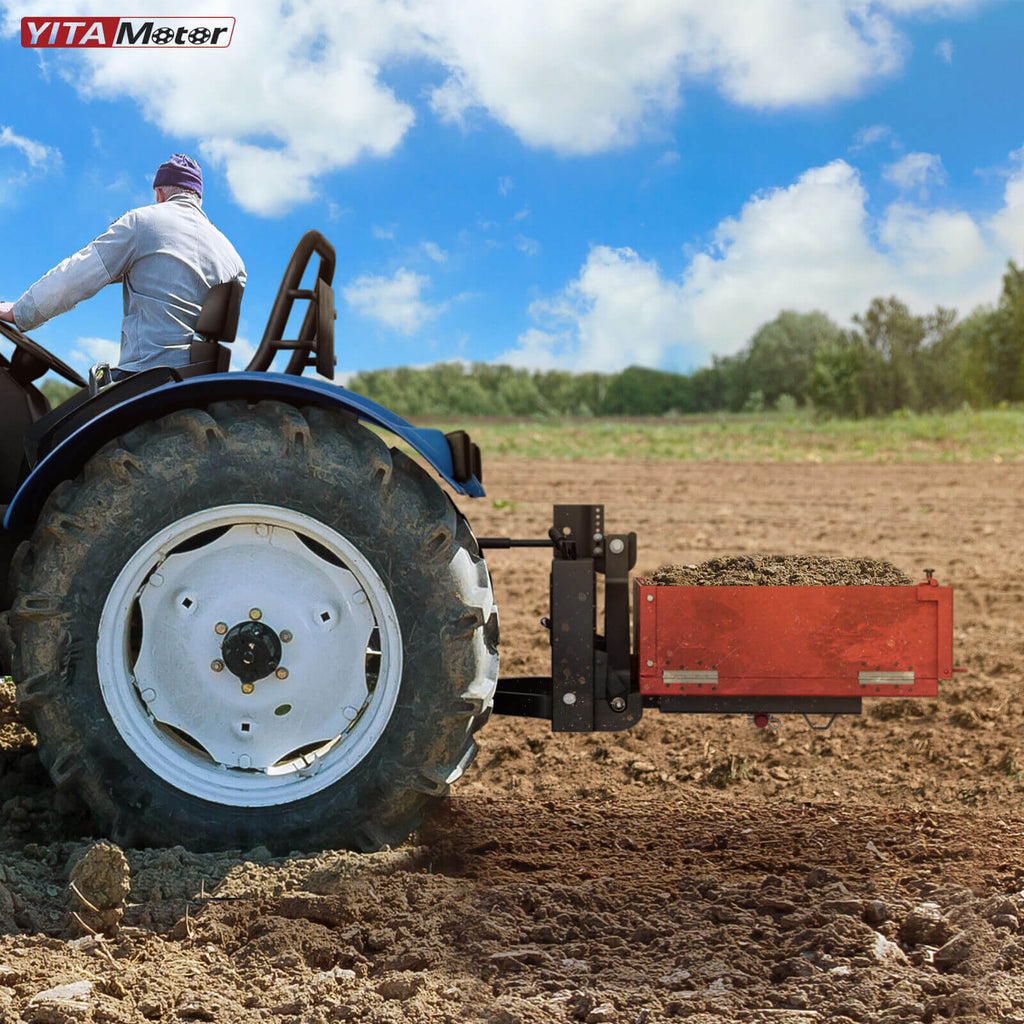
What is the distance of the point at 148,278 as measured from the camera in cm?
314

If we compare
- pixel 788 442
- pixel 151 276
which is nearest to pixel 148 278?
pixel 151 276

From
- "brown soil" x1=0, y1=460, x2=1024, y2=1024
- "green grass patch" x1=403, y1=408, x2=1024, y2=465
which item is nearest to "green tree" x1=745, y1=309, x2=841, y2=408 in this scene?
"green grass patch" x1=403, y1=408, x2=1024, y2=465

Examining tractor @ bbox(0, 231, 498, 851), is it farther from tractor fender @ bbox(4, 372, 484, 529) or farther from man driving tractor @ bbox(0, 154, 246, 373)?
man driving tractor @ bbox(0, 154, 246, 373)

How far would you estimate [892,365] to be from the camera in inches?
2276

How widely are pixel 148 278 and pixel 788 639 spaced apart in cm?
220

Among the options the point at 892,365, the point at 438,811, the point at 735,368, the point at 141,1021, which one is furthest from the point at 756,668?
the point at 735,368

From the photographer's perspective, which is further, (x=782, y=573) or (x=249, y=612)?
(x=782, y=573)

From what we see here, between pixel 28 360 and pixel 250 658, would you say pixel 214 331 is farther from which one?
pixel 250 658

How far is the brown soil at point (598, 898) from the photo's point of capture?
7.68 ft

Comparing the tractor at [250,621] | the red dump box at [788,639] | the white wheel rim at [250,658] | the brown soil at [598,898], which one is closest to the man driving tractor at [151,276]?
the tractor at [250,621]

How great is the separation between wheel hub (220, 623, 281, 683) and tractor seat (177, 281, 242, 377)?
32.3 inches

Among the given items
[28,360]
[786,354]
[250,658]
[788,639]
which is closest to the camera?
[250,658]

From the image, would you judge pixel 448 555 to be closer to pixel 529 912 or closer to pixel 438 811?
pixel 529 912

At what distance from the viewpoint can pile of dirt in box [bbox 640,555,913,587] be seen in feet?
11.2
